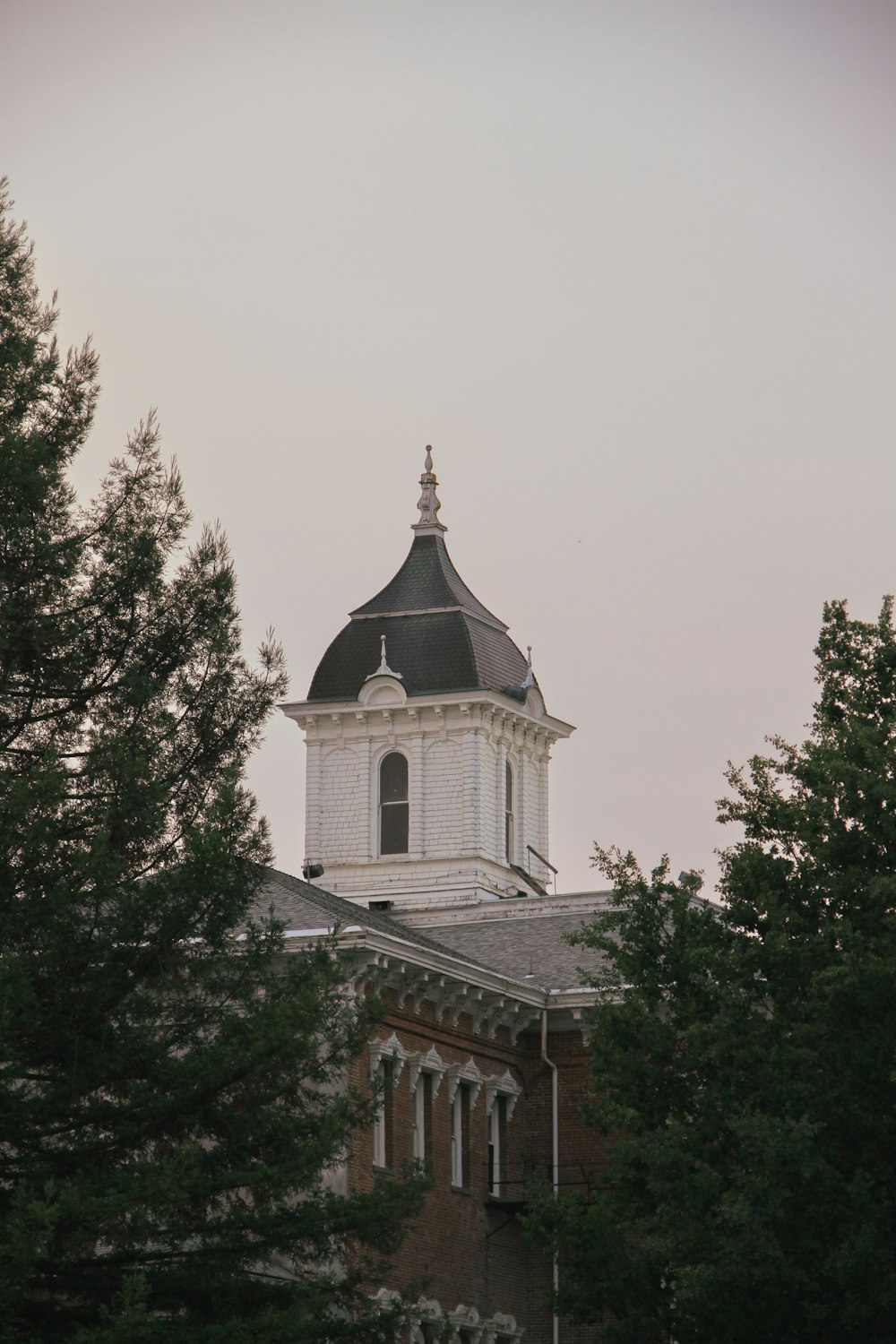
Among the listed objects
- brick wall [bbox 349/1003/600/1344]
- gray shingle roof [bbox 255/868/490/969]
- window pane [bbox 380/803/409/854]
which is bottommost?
brick wall [bbox 349/1003/600/1344]

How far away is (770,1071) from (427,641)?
34.1 metres

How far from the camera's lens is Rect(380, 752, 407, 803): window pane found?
63.5 m

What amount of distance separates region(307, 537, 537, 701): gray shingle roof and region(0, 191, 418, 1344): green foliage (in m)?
36.7

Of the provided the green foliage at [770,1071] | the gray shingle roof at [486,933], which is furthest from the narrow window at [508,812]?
the green foliage at [770,1071]

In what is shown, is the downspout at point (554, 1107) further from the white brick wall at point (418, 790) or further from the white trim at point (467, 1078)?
the white brick wall at point (418, 790)

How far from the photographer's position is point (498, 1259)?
39.4 m

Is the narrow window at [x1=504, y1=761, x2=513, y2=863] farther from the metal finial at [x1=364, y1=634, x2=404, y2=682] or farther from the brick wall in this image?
the brick wall

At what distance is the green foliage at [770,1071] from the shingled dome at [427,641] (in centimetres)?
2958

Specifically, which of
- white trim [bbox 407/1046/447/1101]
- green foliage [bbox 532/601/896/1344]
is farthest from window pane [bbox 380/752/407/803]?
green foliage [bbox 532/601/896/1344]

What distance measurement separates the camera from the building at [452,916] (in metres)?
37.2

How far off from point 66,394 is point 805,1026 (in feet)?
39.8

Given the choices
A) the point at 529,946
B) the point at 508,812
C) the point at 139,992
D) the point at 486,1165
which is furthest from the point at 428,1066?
the point at 508,812

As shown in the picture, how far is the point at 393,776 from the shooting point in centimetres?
6356

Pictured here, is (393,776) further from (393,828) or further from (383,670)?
(383,670)
